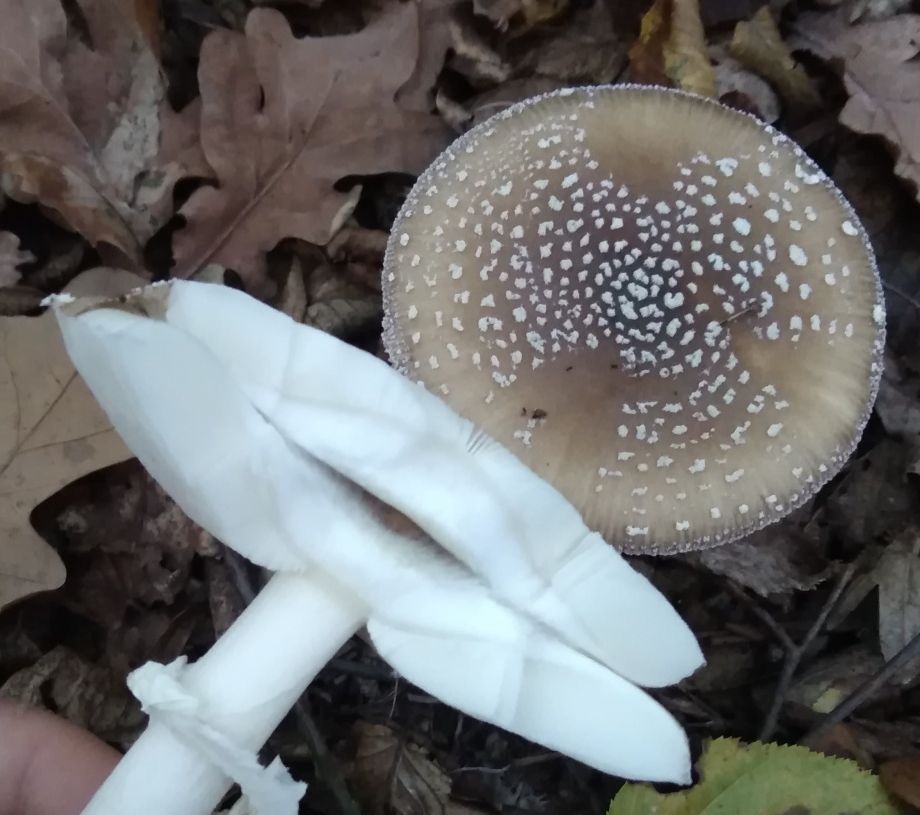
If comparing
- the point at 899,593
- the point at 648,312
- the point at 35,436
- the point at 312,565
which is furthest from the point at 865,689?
the point at 35,436

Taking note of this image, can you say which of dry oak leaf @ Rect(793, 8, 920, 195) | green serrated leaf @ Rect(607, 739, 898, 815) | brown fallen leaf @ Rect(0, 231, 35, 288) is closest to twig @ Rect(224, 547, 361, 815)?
green serrated leaf @ Rect(607, 739, 898, 815)

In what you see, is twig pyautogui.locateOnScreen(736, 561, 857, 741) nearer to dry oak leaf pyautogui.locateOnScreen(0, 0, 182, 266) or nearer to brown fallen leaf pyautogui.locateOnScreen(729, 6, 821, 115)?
brown fallen leaf pyautogui.locateOnScreen(729, 6, 821, 115)

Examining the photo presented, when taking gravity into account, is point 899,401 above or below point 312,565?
below

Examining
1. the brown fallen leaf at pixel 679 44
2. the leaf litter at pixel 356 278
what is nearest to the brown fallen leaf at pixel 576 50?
the leaf litter at pixel 356 278

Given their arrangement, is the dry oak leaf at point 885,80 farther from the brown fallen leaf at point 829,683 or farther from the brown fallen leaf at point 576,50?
the brown fallen leaf at point 829,683

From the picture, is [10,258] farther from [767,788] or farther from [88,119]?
[767,788]

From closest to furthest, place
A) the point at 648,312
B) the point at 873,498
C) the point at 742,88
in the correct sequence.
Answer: the point at 648,312 → the point at 873,498 → the point at 742,88
